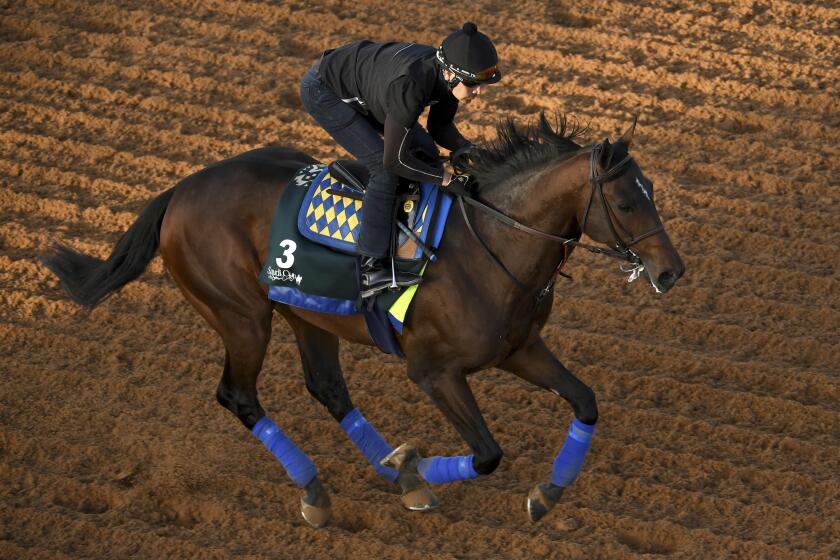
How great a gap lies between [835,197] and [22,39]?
6.52m

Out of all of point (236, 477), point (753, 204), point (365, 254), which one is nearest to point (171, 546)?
point (236, 477)

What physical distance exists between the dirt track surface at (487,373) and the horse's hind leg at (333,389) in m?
0.20

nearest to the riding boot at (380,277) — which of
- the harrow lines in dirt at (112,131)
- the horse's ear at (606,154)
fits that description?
the horse's ear at (606,154)

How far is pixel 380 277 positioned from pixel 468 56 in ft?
3.88

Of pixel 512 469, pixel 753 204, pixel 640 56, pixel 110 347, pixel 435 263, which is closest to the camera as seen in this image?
pixel 435 263

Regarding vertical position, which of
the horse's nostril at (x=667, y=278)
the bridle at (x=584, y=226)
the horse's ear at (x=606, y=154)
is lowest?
the horse's nostril at (x=667, y=278)

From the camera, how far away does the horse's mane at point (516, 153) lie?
5961mm

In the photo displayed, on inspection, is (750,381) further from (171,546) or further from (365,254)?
(171,546)

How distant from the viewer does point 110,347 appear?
311 inches

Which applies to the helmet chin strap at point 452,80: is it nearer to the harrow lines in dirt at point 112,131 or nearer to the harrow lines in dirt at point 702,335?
the harrow lines in dirt at point 702,335

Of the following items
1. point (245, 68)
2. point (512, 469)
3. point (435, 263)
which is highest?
point (435, 263)

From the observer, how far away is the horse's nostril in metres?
5.66

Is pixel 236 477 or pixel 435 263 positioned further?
pixel 236 477

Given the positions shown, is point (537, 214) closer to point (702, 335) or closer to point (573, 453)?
point (573, 453)
